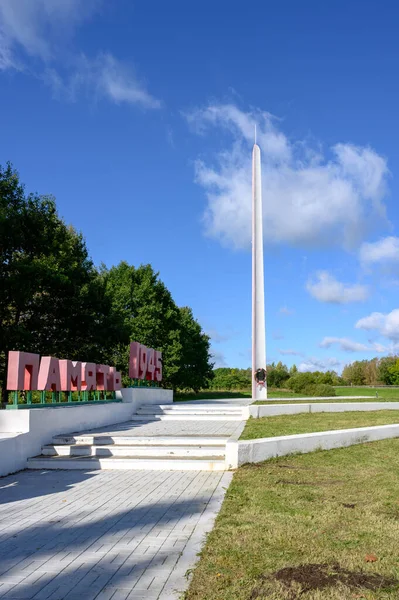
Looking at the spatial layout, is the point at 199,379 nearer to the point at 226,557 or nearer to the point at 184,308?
the point at 184,308

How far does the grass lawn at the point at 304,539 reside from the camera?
3.89 meters

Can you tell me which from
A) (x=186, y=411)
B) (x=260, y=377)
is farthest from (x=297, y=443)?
(x=260, y=377)

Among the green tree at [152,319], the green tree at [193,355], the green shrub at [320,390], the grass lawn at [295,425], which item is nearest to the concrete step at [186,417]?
the grass lawn at [295,425]

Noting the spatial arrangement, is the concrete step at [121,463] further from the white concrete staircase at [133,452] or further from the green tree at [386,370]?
the green tree at [386,370]

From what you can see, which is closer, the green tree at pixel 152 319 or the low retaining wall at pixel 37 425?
the low retaining wall at pixel 37 425

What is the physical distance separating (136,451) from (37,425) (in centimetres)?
221

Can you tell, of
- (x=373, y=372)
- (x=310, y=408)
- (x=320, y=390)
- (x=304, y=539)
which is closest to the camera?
(x=304, y=539)

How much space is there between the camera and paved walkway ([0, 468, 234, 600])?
409cm

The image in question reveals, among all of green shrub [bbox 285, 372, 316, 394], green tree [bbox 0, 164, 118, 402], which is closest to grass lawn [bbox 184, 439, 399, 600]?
green tree [bbox 0, 164, 118, 402]

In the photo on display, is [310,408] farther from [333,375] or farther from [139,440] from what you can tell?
[333,375]

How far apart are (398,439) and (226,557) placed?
31.3ft

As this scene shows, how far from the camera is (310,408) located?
64.7 feet

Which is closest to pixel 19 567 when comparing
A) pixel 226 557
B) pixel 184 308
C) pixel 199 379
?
pixel 226 557

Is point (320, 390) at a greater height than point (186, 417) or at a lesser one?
greater
